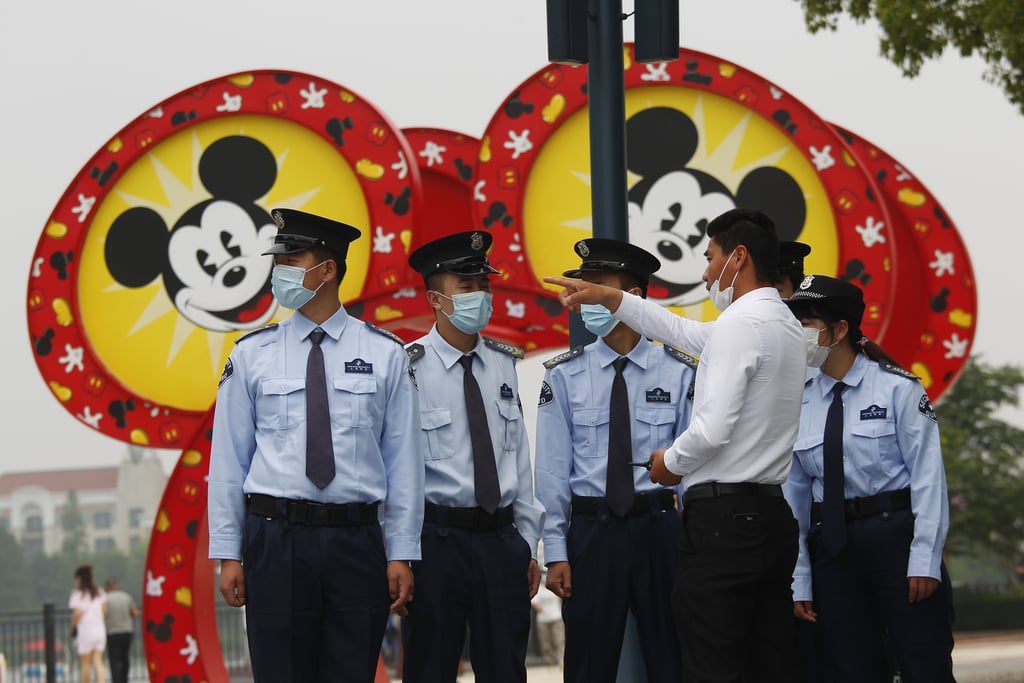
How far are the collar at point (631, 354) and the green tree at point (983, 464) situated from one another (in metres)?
38.3

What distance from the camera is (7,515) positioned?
181 feet

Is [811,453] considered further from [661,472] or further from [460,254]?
[460,254]

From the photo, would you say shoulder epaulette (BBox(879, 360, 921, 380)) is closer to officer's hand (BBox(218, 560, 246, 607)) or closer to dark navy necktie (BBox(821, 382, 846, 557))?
dark navy necktie (BBox(821, 382, 846, 557))

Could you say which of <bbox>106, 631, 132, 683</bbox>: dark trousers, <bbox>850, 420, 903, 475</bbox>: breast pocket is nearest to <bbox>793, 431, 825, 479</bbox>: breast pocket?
<bbox>850, 420, 903, 475</bbox>: breast pocket

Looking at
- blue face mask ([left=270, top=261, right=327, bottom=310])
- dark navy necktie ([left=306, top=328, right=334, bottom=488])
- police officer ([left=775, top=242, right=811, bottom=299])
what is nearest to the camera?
dark navy necktie ([left=306, top=328, right=334, bottom=488])

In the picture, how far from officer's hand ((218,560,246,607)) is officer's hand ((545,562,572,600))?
1.49m

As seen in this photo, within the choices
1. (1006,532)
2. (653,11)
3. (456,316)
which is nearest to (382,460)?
(456,316)

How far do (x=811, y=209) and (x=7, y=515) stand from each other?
51391 millimetres

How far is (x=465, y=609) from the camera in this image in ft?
19.3

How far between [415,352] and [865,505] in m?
2.06

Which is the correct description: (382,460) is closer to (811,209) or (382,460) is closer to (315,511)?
(315,511)

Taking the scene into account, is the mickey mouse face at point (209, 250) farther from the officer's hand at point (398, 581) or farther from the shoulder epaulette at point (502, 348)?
the officer's hand at point (398, 581)

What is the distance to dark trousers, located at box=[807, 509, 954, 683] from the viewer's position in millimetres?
6188

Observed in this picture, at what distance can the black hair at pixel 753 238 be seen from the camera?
5.35m
